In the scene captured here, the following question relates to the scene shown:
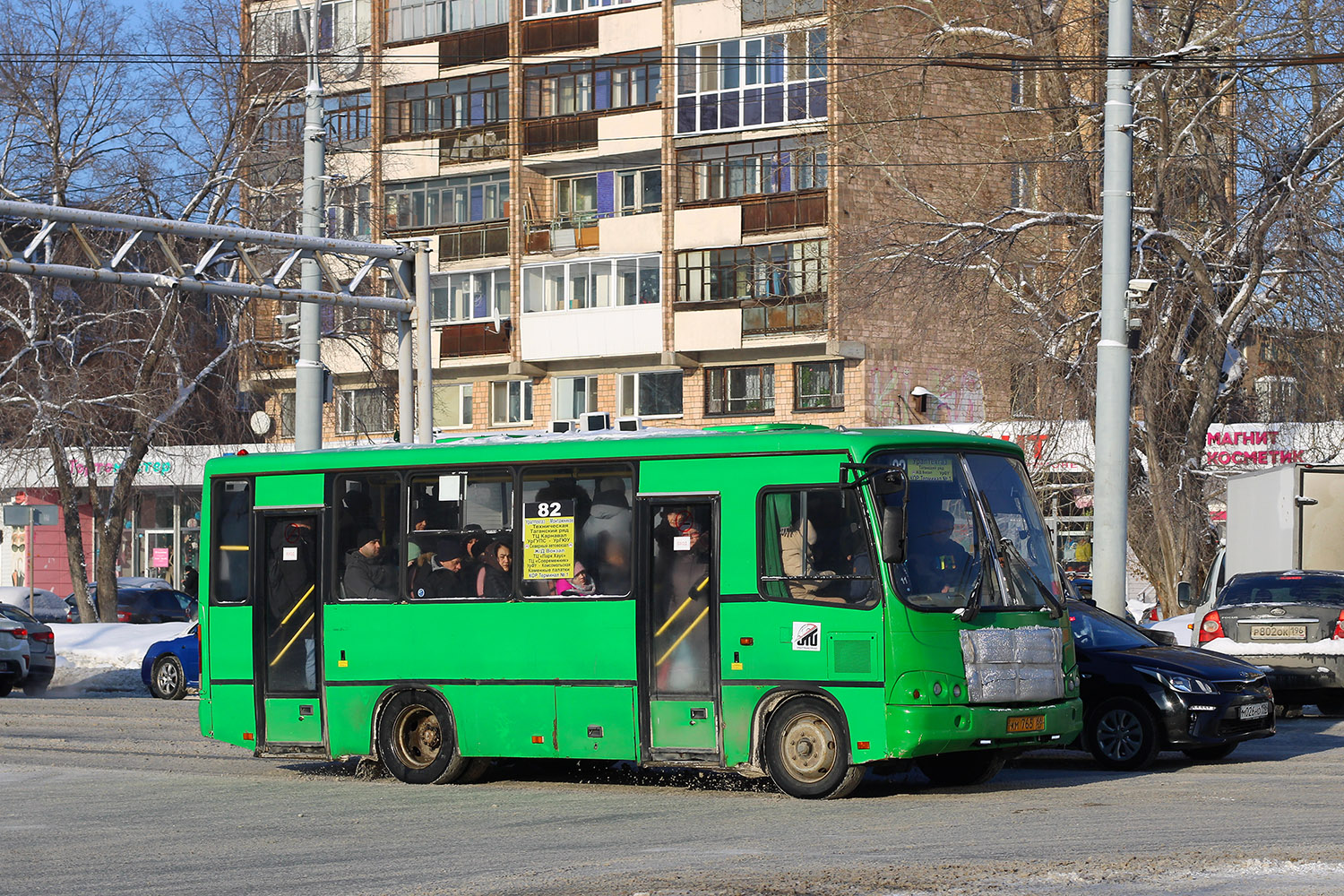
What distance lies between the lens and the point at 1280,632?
19.0 m

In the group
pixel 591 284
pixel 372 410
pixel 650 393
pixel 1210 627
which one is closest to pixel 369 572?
pixel 1210 627

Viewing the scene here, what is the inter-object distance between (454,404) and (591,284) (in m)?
6.25

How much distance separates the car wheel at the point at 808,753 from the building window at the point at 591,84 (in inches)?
1486

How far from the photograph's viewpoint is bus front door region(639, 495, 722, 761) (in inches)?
520

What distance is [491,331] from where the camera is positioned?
5209cm

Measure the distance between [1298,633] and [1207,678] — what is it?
14.9ft

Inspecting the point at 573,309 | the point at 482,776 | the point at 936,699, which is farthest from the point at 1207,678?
the point at 573,309

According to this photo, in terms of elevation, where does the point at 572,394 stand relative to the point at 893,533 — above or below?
above

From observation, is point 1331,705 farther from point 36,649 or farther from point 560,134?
point 560,134

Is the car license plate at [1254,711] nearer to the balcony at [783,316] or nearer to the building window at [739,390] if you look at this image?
the balcony at [783,316]

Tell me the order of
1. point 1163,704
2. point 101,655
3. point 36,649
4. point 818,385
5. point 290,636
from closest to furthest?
point 1163,704
point 290,636
point 36,649
point 101,655
point 818,385

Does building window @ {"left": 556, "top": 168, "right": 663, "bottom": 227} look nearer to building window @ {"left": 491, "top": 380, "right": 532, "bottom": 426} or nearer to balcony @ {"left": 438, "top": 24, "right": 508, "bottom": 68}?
balcony @ {"left": 438, "top": 24, "right": 508, "bottom": 68}

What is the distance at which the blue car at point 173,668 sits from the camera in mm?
25266

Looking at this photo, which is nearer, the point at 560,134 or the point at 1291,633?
the point at 1291,633
